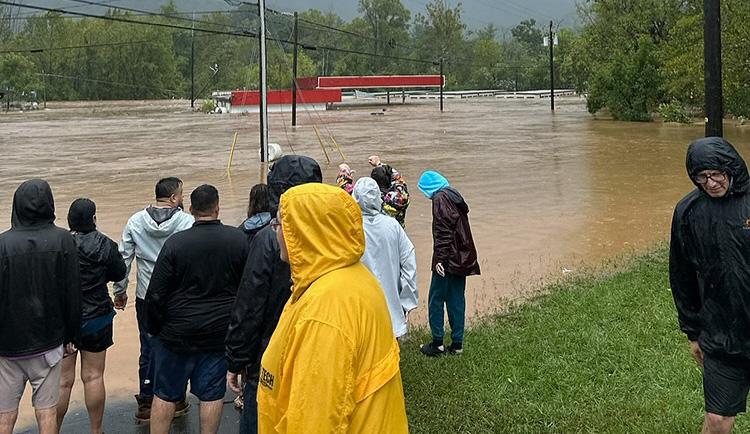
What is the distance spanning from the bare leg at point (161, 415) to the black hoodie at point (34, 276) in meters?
0.66

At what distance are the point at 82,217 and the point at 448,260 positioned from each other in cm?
277

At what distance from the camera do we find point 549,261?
10562mm

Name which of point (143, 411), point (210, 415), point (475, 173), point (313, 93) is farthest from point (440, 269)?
point (313, 93)

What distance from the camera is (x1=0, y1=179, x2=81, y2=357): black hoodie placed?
4152 millimetres

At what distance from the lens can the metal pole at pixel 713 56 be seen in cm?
840

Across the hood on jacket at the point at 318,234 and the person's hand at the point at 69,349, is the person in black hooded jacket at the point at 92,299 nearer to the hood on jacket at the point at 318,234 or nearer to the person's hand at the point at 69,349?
the person's hand at the point at 69,349

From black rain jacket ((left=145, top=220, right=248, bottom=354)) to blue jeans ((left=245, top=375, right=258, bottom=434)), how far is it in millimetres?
673

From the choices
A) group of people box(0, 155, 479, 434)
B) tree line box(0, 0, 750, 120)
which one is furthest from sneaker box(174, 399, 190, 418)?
tree line box(0, 0, 750, 120)

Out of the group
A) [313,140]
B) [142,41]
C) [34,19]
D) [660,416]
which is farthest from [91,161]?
[34,19]

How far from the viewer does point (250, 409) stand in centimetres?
374

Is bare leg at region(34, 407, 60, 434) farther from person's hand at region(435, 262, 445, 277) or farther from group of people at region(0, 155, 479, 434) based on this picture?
person's hand at region(435, 262, 445, 277)

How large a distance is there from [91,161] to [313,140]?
10.9 m

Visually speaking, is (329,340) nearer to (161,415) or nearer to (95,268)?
(161,415)

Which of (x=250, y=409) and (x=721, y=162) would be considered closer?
(x=721, y=162)
